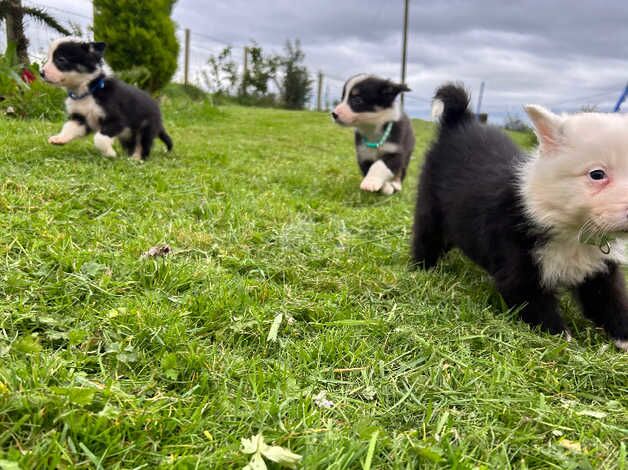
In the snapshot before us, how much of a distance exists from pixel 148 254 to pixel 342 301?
1026 mm

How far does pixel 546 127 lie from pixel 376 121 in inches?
143

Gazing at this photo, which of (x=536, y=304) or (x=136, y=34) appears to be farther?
(x=136, y=34)

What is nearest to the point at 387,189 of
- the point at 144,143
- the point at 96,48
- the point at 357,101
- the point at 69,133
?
the point at 357,101

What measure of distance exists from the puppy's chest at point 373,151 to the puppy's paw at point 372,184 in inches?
23.3

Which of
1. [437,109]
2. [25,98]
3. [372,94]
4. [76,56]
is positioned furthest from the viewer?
[25,98]

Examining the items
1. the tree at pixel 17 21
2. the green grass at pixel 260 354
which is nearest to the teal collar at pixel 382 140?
the green grass at pixel 260 354

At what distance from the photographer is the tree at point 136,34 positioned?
11.2 metres

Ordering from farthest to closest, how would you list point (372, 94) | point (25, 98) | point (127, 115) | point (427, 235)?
1. point (25, 98)
2. point (372, 94)
3. point (127, 115)
4. point (427, 235)

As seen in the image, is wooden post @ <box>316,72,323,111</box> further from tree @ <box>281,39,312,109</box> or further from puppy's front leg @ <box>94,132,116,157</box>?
puppy's front leg @ <box>94,132,116,157</box>

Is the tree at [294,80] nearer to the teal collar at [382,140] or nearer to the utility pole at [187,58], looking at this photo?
the utility pole at [187,58]

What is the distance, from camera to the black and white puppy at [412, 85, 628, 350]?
1889 mm

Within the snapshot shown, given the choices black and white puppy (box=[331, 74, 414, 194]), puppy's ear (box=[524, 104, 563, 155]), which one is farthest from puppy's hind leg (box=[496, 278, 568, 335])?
black and white puppy (box=[331, 74, 414, 194])

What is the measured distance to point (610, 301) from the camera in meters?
2.22

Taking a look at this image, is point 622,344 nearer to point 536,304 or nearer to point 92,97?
point 536,304
